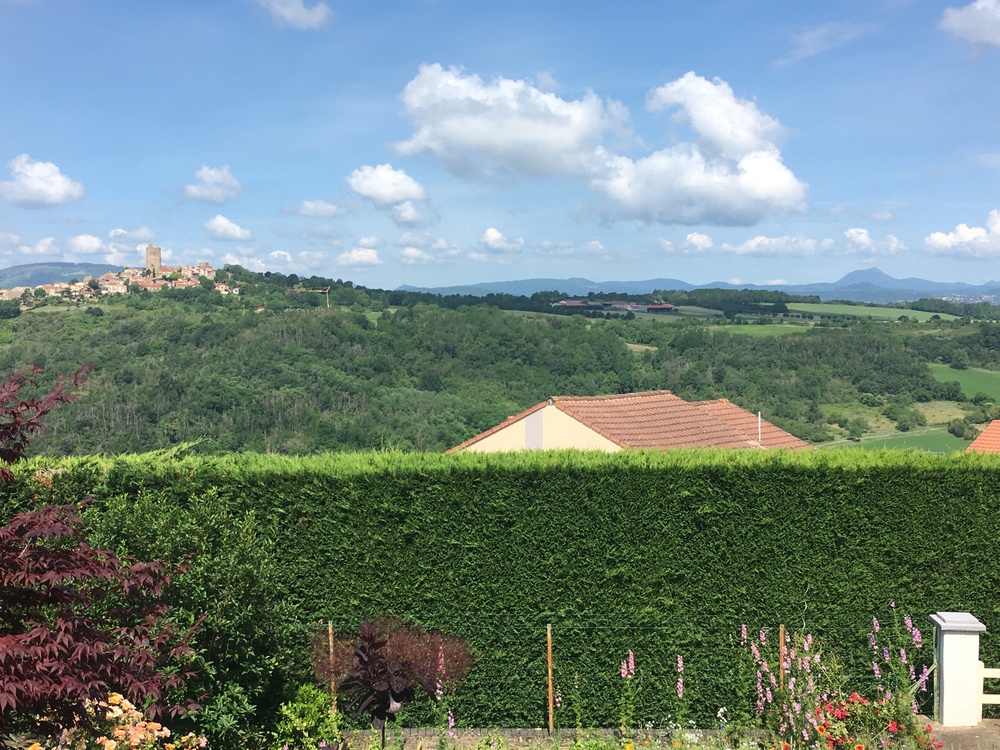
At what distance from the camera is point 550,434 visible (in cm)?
1748

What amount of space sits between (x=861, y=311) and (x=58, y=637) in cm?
11130

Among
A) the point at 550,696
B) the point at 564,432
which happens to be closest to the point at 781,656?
the point at 550,696

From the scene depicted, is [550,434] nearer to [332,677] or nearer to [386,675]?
[332,677]

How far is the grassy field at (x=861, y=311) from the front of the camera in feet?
307

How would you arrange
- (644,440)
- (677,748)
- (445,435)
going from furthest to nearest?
(445,435), (644,440), (677,748)

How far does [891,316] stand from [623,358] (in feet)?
168

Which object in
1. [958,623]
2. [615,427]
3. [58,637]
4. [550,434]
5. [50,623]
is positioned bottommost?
[958,623]

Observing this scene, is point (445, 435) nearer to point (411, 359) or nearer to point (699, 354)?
point (411, 359)

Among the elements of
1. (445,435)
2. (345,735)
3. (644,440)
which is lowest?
(445,435)

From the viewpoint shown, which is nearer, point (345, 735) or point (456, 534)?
point (345, 735)

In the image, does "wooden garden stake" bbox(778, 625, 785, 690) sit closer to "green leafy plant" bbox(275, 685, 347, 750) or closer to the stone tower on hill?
"green leafy plant" bbox(275, 685, 347, 750)

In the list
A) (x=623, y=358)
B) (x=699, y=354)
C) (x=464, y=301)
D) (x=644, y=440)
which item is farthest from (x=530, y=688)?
(x=464, y=301)

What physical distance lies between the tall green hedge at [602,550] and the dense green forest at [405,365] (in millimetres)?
33712

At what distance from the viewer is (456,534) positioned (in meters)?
9.55
